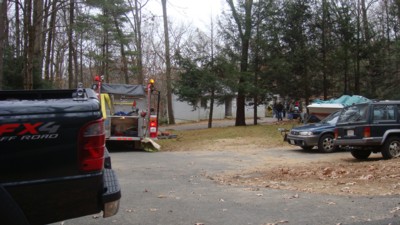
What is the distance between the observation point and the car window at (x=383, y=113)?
41.8 feet

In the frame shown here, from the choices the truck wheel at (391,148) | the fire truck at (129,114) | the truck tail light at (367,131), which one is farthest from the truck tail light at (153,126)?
the truck wheel at (391,148)

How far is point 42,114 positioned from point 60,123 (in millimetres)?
149

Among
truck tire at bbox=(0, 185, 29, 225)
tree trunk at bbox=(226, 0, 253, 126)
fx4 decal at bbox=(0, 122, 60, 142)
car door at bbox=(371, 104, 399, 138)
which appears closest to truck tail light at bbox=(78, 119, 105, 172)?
fx4 decal at bbox=(0, 122, 60, 142)

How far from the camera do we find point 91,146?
141 inches

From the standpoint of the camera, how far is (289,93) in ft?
104

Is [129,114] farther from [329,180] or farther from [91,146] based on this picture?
[91,146]

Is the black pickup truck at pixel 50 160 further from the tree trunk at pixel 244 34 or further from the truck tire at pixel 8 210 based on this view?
the tree trunk at pixel 244 34

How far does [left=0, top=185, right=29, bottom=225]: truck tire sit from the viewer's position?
3225 millimetres

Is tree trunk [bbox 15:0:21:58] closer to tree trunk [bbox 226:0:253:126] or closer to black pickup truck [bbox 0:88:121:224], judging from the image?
tree trunk [bbox 226:0:253:126]

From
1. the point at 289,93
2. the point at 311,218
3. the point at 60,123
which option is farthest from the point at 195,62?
the point at 60,123

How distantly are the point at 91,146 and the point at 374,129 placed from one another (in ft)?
35.4

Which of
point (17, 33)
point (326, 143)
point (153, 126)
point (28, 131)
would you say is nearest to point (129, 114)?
point (153, 126)

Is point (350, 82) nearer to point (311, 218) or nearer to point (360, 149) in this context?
point (360, 149)

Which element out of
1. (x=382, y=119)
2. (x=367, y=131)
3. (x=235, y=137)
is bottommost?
(x=235, y=137)
